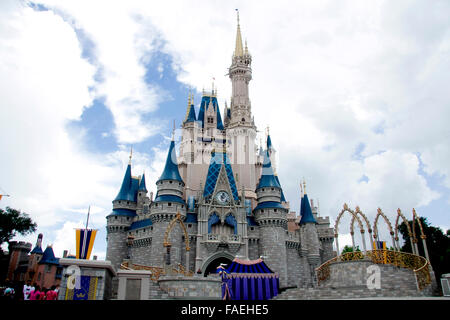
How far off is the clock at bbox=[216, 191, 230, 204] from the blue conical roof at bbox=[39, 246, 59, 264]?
23296 millimetres

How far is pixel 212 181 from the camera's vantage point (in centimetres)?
4103

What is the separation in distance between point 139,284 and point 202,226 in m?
20.6

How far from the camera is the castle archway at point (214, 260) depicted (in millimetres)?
35834

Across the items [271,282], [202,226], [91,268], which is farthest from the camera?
[202,226]

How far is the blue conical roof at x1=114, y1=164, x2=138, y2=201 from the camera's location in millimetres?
42656

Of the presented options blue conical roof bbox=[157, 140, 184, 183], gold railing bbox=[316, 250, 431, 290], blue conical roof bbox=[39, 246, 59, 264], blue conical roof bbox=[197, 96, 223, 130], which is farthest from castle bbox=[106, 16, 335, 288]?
gold railing bbox=[316, 250, 431, 290]

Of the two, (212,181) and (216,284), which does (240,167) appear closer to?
(212,181)

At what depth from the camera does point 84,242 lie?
19.0 m

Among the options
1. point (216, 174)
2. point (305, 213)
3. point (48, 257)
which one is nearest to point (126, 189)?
point (216, 174)

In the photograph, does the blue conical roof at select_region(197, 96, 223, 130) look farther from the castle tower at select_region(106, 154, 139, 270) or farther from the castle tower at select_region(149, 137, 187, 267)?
the castle tower at select_region(106, 154, 139, 270)

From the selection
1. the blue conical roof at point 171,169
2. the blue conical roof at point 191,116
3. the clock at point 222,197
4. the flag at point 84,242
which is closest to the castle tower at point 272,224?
the clock at point 222,197

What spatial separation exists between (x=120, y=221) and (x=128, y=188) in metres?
4.54
